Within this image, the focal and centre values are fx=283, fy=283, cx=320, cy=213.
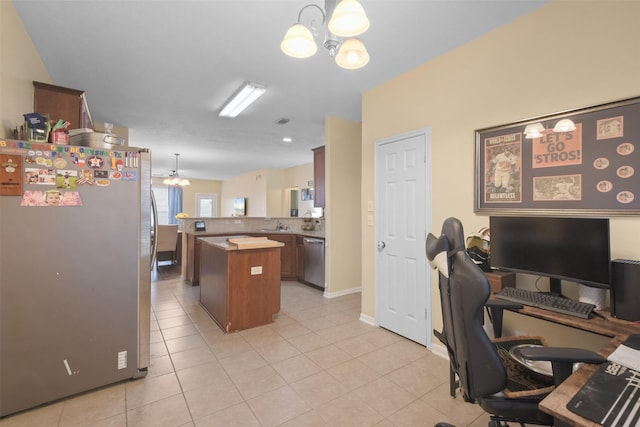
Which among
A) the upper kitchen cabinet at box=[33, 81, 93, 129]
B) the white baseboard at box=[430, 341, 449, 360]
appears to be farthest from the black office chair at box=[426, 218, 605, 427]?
the upper kitchen cabinet at box=[33, 81, 93, 129]

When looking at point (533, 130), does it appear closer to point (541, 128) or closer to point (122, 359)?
point (541, 128)

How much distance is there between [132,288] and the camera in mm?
2090

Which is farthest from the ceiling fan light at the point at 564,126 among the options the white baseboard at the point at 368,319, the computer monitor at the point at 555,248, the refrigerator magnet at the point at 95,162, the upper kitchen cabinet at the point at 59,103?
the upper kitchen cabinet at the point at 59,103

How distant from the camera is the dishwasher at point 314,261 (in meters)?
4.60

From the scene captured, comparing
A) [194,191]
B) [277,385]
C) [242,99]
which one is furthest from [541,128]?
[194,191]

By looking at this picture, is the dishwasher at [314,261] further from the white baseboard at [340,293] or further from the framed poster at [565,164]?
the framed poster at [565,164]

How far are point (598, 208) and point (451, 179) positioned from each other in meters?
0.99

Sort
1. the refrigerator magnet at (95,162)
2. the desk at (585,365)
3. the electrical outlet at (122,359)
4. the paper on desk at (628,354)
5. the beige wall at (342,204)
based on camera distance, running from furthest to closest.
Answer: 1. the beige wall at (342,204)
2. the electrical outlet at (122,359)
3. the refrigerator magnet at (95,162)
4. the paper on desk at (628,354)
5. the desk at (585,365)

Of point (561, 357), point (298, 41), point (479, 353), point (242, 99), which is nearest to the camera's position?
point (561, 357)

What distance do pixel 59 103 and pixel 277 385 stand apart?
3.08 metres

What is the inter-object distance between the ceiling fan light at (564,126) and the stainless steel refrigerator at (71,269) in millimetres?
2943

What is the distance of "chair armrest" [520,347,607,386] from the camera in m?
1.03

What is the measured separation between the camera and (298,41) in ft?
4.88

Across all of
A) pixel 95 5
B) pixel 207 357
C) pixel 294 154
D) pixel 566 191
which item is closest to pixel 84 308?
pixel 207 357
